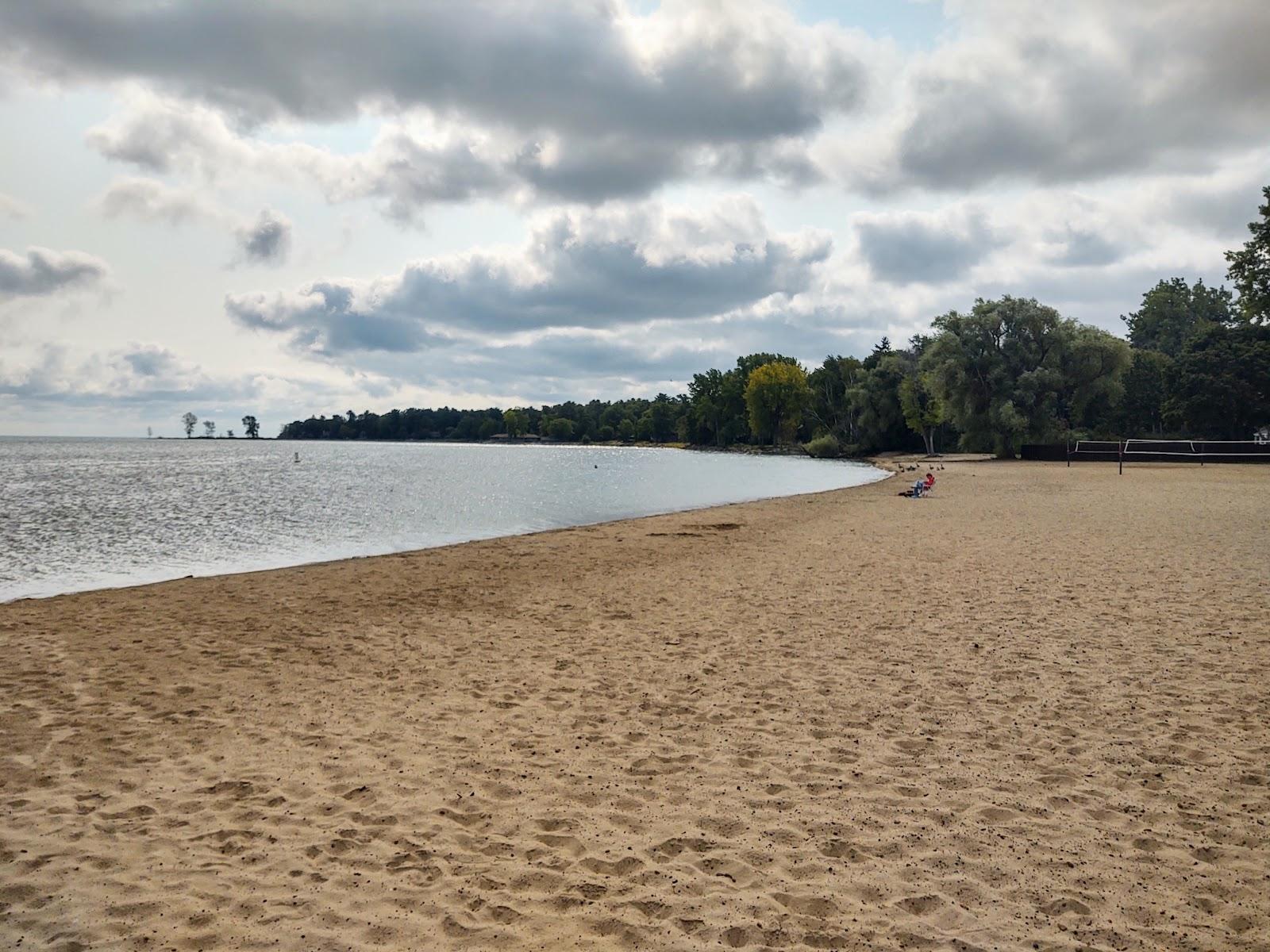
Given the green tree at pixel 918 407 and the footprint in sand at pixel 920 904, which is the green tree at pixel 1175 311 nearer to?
the green tree at pixel 918 407

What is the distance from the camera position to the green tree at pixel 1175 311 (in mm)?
118125

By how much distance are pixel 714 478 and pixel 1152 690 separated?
54092 millimetres

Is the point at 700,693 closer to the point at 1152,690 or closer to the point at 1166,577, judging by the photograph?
the point at 1152,690

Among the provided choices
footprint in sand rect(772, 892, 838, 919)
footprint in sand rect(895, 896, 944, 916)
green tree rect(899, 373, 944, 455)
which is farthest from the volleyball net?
footprint in sand rect(772, 892, 838, 919)

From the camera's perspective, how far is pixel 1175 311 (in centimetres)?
12144

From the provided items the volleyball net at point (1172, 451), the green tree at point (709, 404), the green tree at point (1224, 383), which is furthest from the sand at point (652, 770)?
the green tree at point (709, 404)

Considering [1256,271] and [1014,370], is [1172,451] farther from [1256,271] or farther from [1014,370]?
[1256,271]

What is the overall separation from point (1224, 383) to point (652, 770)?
80864 mm

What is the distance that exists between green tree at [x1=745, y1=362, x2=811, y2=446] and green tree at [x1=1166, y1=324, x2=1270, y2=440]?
63116mm

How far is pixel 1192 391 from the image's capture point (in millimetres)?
69688

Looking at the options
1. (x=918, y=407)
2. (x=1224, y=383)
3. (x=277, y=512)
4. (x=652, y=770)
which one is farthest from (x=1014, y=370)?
(x=652, y=770)

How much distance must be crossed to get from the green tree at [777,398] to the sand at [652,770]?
124m

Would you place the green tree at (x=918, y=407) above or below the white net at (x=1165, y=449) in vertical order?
above

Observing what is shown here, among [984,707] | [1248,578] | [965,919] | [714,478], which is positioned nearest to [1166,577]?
[1248,578]
